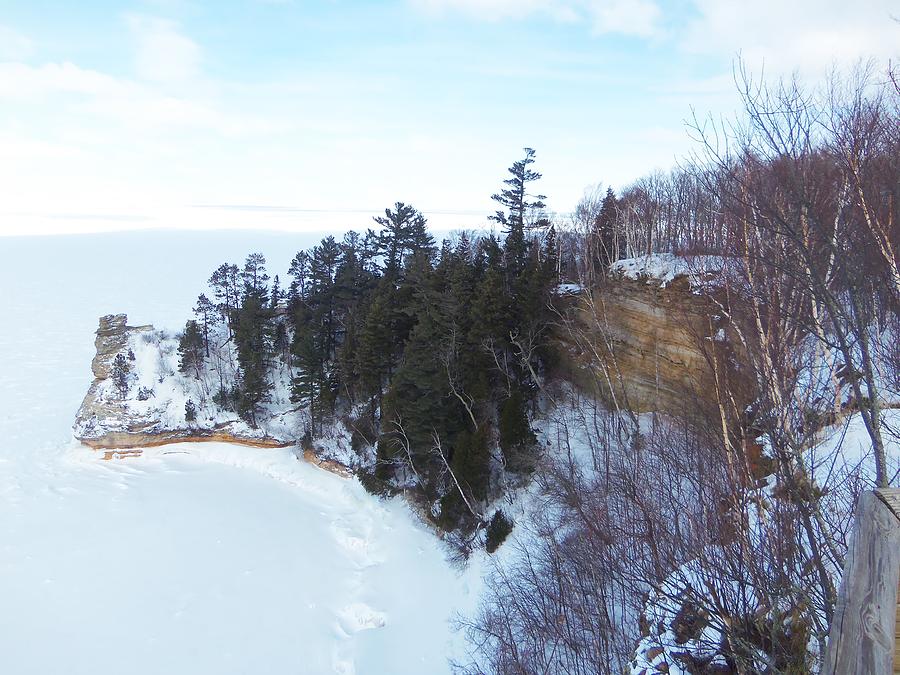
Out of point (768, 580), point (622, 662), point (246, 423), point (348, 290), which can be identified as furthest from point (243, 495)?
point (768, 580)

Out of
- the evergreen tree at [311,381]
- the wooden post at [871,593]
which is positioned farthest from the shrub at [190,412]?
the wooden post at [871,593]

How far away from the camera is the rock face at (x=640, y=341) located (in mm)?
16984

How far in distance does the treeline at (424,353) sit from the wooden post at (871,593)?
17157mm

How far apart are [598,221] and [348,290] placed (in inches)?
657

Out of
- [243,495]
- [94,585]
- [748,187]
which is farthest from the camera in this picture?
[243,495]

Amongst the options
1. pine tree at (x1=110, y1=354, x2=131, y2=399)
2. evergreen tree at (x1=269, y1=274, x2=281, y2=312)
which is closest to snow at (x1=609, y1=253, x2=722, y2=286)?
evergreen tree at (x1=269, y1=274, x2=281, y2=312)

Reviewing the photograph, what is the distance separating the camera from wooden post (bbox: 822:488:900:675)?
4.85 ft

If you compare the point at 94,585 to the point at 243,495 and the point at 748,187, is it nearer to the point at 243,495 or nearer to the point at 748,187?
the point at 243,495

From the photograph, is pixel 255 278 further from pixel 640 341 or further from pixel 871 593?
pixel 871 593

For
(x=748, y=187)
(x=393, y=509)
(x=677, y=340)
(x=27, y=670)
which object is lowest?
(x=27, y=670)

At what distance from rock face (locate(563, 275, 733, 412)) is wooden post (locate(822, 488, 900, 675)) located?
14.6 m

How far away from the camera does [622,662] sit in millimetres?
9516

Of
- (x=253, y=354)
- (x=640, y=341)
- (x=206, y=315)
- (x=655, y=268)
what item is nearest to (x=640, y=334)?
(x=640, y=341)

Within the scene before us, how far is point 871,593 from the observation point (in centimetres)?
158
